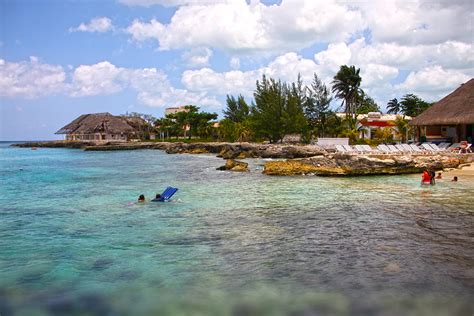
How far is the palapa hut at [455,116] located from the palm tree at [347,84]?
18782 mm

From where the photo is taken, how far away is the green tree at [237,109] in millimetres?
77938

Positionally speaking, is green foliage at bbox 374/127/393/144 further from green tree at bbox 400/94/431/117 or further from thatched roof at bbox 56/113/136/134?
thatched roof at bbox 56/113/136/134

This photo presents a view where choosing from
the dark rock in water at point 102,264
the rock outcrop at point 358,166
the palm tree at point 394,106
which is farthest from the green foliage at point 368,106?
the dark rock in water at point 102,264

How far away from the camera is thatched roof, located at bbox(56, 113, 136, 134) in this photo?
3172 inches

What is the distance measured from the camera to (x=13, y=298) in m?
6.33

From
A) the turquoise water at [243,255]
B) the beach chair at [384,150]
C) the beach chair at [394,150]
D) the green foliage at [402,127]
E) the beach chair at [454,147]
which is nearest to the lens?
the turquoise water at [243,255]

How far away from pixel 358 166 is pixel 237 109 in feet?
192

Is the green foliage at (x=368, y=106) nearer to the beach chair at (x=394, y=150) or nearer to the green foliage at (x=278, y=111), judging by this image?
the green foliage at (x=278, y=111)

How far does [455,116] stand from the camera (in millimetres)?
31078

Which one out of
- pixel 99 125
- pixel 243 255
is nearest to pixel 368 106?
pixel 99 125

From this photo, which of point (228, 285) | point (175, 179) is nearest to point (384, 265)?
point (228, 285)

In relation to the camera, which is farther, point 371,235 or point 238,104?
point 238,104

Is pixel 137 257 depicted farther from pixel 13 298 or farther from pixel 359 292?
pixel 359 292

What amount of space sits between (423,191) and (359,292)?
12.0 metres
